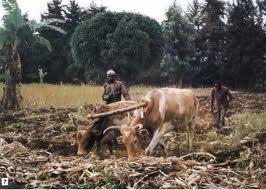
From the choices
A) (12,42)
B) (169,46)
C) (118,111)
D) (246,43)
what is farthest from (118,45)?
(12,42)

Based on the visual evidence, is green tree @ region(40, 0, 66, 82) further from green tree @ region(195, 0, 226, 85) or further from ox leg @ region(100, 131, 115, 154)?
green tree @ region(195, 0, 226, 85)

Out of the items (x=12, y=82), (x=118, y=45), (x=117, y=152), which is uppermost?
(x=118, y=45)

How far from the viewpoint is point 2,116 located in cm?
755

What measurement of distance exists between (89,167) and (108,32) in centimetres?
183

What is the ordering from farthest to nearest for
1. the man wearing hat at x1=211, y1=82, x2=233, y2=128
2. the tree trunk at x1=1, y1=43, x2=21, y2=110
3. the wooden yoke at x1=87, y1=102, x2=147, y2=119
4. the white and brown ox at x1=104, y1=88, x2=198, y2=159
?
the tree trunk at x1=1, y1=43, x2=21, y2=110
the man wearing hat at x1=211, y1=82, x2=233, y2=128
the wooden yoke at x1=87, y1=102, x2=147, y2=119
the white and brown ox at x1=104, y1=88, x2=198, y2=159

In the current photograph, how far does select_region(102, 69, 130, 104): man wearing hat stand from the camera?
21.8 feet

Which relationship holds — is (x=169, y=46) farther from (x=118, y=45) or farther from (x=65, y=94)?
(x=65, y=94)

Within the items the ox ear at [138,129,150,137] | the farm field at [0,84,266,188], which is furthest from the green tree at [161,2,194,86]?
the ox ear at [138,129,150,137]

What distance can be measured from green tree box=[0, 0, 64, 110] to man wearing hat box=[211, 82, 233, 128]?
2122 millimetres

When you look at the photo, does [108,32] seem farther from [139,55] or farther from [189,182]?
[189,182]

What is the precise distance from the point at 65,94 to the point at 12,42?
1.16 metres

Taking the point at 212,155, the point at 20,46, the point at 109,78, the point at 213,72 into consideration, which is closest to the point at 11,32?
the point at 20,46

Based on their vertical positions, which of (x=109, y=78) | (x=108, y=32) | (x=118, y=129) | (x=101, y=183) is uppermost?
(x=108, y=32)

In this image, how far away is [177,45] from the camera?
21.4 ft
